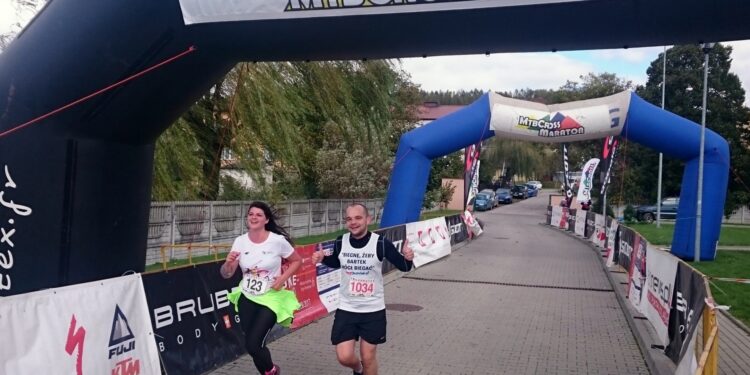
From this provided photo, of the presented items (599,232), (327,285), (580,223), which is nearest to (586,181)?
(580,223)

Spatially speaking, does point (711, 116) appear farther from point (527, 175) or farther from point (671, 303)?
point (671, 303)

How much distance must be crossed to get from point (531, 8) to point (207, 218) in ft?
49.0

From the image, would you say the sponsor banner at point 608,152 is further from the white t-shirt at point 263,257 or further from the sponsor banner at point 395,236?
the white t-shirt at point 263,257

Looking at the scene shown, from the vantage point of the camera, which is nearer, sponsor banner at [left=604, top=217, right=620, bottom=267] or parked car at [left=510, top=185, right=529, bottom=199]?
sponsor banner at [left=604, top=217, right=620, bottom=267]

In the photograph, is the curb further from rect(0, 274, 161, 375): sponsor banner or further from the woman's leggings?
rect(0, 274, 161, 375): sponsor banner

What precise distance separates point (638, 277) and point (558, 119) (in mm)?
8001

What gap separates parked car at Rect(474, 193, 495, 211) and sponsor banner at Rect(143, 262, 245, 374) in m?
46.7

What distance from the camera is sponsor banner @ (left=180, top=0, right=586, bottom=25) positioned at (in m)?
5.50

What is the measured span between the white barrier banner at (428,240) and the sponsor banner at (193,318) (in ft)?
28.1

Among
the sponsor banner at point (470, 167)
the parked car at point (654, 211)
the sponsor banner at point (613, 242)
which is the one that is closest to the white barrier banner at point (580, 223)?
the sponsor banner at point (470, 167)

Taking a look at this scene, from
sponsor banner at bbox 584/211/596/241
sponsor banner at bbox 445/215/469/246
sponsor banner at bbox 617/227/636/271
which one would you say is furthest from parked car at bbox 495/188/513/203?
sponsor banner at bbox 617/227/636/271

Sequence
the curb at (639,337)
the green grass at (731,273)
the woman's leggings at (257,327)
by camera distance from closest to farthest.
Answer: the woman's leggings at (257,327) → the curb at (639,337) → the green grass at (731,273)

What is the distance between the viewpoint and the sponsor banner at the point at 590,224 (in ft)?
84.9

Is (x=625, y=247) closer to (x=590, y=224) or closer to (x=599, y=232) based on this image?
(x=599, y=232)
